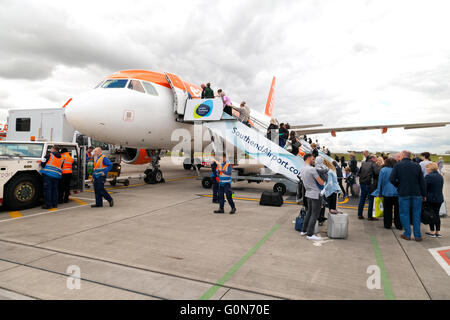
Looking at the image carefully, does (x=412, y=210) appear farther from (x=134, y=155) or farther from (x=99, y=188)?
(x=134, y=155)

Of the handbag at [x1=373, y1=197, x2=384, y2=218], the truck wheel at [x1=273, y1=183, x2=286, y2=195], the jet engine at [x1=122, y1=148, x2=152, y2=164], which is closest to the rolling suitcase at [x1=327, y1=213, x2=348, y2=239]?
the handbag at [x1=373, y1=197, x2=384, y2=218]

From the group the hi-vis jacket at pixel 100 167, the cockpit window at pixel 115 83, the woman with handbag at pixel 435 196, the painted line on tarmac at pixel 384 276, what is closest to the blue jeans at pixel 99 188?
the hi-vis jacket at pixel 100 167

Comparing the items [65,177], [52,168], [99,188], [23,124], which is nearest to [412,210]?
[99,188]

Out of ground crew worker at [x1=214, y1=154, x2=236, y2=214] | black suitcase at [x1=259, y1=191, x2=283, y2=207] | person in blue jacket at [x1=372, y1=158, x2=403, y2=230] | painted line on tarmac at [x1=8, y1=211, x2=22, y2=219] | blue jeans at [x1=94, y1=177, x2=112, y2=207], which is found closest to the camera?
person in blue jacket at [x1=372, y1=158, x2=403, y2=230]

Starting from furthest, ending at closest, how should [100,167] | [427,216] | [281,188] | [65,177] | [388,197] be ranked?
1. [281,188]
2. [65,177]
3. [100,167]
4. [388,197]
5. [427,216]

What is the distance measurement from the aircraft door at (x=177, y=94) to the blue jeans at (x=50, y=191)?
5178 mm

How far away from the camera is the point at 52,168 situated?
7.58 metres

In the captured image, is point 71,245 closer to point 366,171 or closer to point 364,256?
point 364,256

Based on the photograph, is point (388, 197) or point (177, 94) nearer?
point (388, 197)

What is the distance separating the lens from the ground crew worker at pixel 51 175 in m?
7.56

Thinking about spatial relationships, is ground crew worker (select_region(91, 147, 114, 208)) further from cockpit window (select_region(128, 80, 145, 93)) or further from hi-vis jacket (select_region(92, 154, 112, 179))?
cockpit window (select_region(128, 80, 145, 93))

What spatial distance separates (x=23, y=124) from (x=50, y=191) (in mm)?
9194

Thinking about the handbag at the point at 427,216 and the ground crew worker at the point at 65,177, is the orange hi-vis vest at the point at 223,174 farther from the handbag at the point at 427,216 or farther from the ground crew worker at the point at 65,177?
the ground crew worker at the point at 65,177

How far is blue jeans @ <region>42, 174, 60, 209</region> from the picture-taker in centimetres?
761
